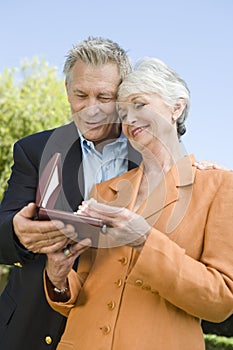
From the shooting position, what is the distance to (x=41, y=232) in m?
2.21


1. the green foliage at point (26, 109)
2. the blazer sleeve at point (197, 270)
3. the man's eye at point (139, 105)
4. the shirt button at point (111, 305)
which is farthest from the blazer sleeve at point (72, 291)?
the green foliage at point (26, 109)

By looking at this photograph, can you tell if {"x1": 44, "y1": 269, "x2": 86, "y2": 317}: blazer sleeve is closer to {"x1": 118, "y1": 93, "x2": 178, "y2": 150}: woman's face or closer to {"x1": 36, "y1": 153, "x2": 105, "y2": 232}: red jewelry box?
{"x1": 36, "y1": 153, "x2": 105, "y2": 232}: red jewelry box

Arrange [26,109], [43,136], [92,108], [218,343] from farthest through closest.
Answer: [26,109]
[218,343]
[43,136]
[92,108]

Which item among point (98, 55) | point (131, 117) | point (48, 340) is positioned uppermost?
point (98, 55)

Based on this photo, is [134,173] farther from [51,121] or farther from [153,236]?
[51,121]

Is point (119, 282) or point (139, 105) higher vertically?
point (139, 105)

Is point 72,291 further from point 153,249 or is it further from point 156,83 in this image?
point 156,83

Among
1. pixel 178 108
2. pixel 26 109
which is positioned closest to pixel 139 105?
pixel 178 108

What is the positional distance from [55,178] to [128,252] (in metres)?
0.37

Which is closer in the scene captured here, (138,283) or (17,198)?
(138,283)

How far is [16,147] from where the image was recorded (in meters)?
3.33

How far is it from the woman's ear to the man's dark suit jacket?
0.70 meters

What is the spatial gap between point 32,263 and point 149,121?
1121mm

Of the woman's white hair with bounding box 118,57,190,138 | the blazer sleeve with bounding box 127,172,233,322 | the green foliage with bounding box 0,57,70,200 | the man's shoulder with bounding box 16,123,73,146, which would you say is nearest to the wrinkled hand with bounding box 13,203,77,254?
the blazer sleeve with bounding box 127,172,233,322
